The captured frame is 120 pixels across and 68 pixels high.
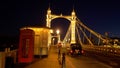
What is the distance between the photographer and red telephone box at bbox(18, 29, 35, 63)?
2103 centimetres

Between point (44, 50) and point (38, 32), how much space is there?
2.10 metres

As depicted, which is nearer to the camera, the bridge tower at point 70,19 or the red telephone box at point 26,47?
the red telephone box at point 26,47

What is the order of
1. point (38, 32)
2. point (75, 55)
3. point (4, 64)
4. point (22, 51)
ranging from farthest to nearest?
point (75, 55) → point (38, 32) → point (22, 51) → point (4, 64)

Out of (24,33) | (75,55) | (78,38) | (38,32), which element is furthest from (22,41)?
(78,38)

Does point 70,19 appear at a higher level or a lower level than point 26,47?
higher

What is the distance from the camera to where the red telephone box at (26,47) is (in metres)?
21.0

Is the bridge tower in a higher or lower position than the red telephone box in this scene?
higher

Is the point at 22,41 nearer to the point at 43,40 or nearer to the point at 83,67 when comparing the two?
the point at 83,67

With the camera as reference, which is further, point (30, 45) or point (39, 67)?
point (30, 45)

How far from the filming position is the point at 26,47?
21406 millimetres

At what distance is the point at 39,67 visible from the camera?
19.0 meters

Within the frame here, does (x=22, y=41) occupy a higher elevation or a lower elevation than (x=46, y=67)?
higher

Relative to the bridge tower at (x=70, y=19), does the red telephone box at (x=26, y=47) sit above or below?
below

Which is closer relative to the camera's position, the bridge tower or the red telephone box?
the red telephone box
